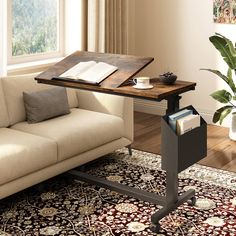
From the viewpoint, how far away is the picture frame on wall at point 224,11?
489 centimetres

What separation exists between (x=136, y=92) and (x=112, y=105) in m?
1.06

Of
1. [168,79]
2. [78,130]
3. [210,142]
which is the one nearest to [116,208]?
[78,130]

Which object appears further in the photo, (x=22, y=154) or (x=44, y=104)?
(x=44, y=104)

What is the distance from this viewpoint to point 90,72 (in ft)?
11.1

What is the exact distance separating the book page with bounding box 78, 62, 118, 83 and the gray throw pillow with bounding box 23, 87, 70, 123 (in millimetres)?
528

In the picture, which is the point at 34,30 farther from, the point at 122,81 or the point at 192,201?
the point at 192,201

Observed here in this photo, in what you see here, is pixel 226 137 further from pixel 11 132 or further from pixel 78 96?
pixel 11 132

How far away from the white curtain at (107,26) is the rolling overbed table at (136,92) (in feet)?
4.10

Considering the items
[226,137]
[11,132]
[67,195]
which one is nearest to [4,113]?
[11,132]

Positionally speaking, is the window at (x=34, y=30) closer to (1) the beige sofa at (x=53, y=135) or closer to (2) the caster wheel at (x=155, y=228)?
(1) the beige sofa at (x=53, y=135)

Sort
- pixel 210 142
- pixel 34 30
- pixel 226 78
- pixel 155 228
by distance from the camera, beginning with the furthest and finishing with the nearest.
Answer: pixel 34 30 < pixel 210 142 < pixel 226 78 < pixel 155 228

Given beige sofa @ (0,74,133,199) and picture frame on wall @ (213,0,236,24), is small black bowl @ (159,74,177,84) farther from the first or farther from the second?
picture frame on wall @ (213,0,236,24)

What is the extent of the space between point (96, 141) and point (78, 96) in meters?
0.69

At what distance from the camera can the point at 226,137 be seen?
4859 mm
